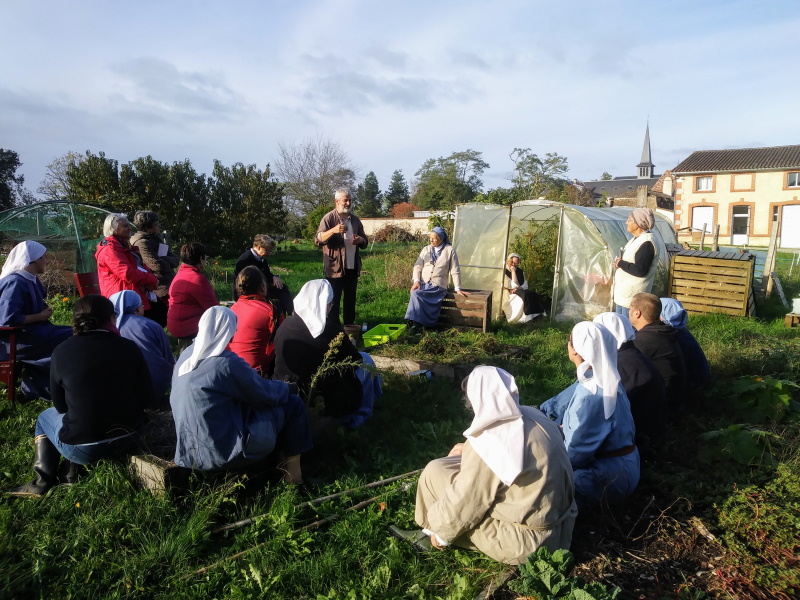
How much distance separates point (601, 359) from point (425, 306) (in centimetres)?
546

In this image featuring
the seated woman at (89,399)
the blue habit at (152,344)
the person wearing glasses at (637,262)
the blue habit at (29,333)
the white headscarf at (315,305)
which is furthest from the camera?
the person wearing glasses at (637,262)

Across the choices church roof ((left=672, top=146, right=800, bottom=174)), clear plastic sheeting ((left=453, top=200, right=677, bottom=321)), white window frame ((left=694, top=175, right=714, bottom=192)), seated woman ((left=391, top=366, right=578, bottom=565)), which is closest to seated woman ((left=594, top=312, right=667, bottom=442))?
seated woman ((left=391, top=366, right=578, bottom=565))

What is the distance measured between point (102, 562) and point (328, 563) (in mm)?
1248

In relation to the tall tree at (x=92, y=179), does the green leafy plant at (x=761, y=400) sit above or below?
below

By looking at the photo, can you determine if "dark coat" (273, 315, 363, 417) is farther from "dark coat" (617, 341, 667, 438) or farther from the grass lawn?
"dark coat" (617, 341, 667, 438)

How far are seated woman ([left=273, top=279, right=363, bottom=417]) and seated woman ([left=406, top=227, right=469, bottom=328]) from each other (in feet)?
13.6

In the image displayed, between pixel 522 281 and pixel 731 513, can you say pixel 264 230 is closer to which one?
pixel 522 281

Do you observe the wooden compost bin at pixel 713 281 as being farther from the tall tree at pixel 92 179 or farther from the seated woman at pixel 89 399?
the tall tree at pixel 92 179

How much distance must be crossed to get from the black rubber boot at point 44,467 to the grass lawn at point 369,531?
119 mm

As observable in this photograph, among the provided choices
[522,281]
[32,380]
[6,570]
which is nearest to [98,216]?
[32,380]

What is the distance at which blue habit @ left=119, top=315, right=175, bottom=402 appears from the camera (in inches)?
186

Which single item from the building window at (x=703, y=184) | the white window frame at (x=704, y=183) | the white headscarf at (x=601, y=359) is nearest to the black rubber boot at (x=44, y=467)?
the white headscarf at (x=601, y=359)

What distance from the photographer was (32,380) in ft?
17.2

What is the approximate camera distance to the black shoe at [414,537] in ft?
10.6
